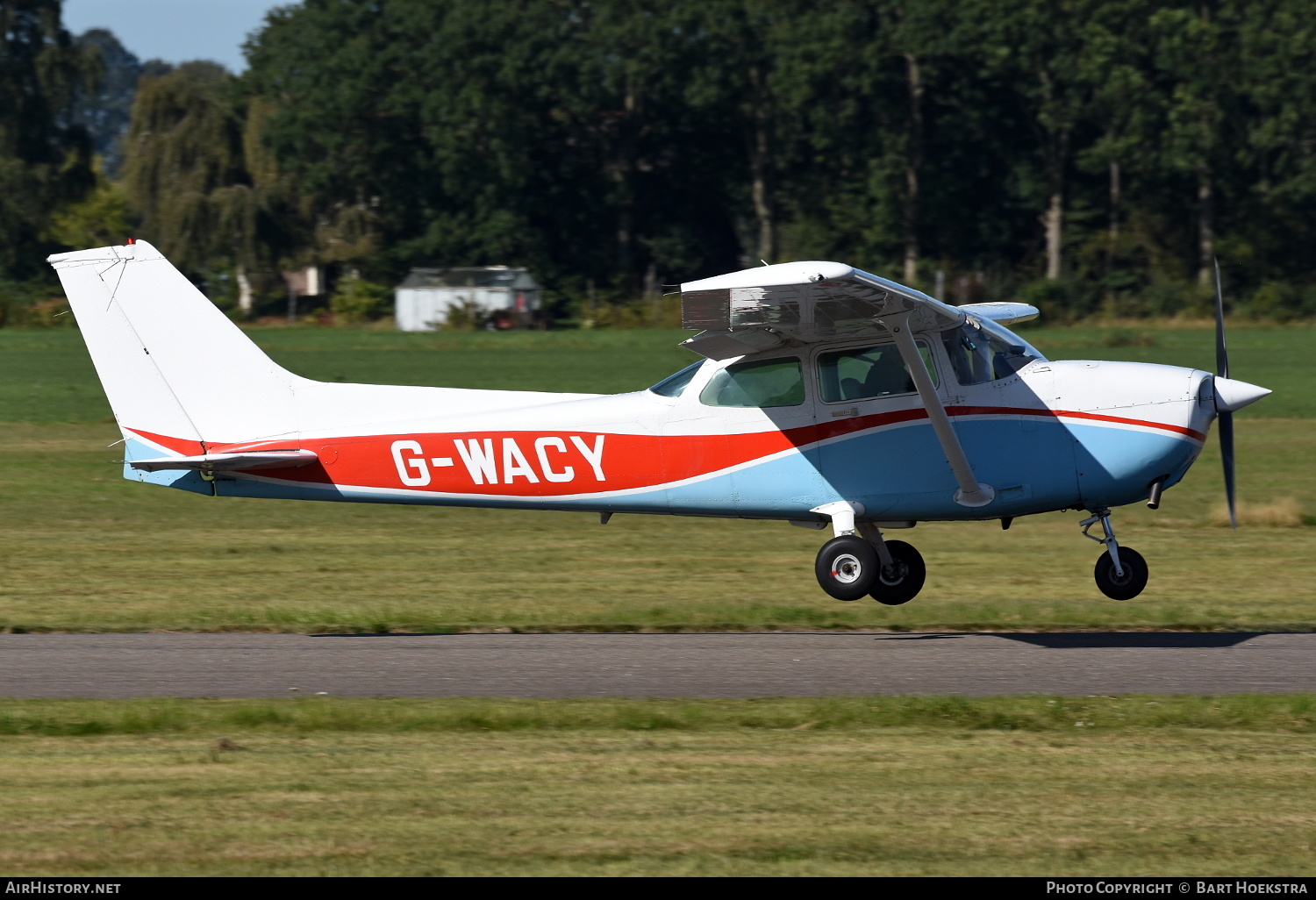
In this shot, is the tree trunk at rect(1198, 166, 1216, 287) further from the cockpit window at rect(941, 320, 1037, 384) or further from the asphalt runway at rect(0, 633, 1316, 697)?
the asphalt runway at rect(0, 633, 1316, 697)

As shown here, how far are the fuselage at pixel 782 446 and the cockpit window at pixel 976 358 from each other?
0.02m

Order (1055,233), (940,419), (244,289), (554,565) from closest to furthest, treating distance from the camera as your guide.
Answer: (940,419)
(554,565)
(1055,233)
(244,289)

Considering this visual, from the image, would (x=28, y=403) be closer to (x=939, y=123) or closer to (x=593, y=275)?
(x=593, y=275)

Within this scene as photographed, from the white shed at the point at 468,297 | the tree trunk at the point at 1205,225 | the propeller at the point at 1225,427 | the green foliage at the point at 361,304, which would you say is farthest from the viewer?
the green foliage at the point at 361,304

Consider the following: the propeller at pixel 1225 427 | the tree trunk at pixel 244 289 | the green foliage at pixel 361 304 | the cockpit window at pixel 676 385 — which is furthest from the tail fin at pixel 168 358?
the tree trunk at pixel 244 289

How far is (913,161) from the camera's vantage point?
5372cm

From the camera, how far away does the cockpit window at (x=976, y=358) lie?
10.7m

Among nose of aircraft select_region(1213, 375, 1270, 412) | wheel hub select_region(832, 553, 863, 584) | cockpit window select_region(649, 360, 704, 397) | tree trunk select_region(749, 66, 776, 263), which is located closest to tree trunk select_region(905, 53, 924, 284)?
tree trunk select_region(749, 66, 776, 263)

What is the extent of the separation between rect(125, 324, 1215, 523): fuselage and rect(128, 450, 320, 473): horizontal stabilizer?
75mm

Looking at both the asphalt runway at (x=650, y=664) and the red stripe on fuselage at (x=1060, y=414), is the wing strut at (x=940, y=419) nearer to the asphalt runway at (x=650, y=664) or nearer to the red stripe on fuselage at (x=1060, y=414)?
the red stripe on fuselage at (x=1060, y=414)

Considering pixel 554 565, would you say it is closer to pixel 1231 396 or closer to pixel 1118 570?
pixel 1118 570

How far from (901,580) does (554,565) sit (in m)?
4.14

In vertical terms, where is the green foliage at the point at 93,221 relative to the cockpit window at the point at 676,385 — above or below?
above

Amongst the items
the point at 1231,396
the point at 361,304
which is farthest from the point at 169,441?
the point at 361,304
